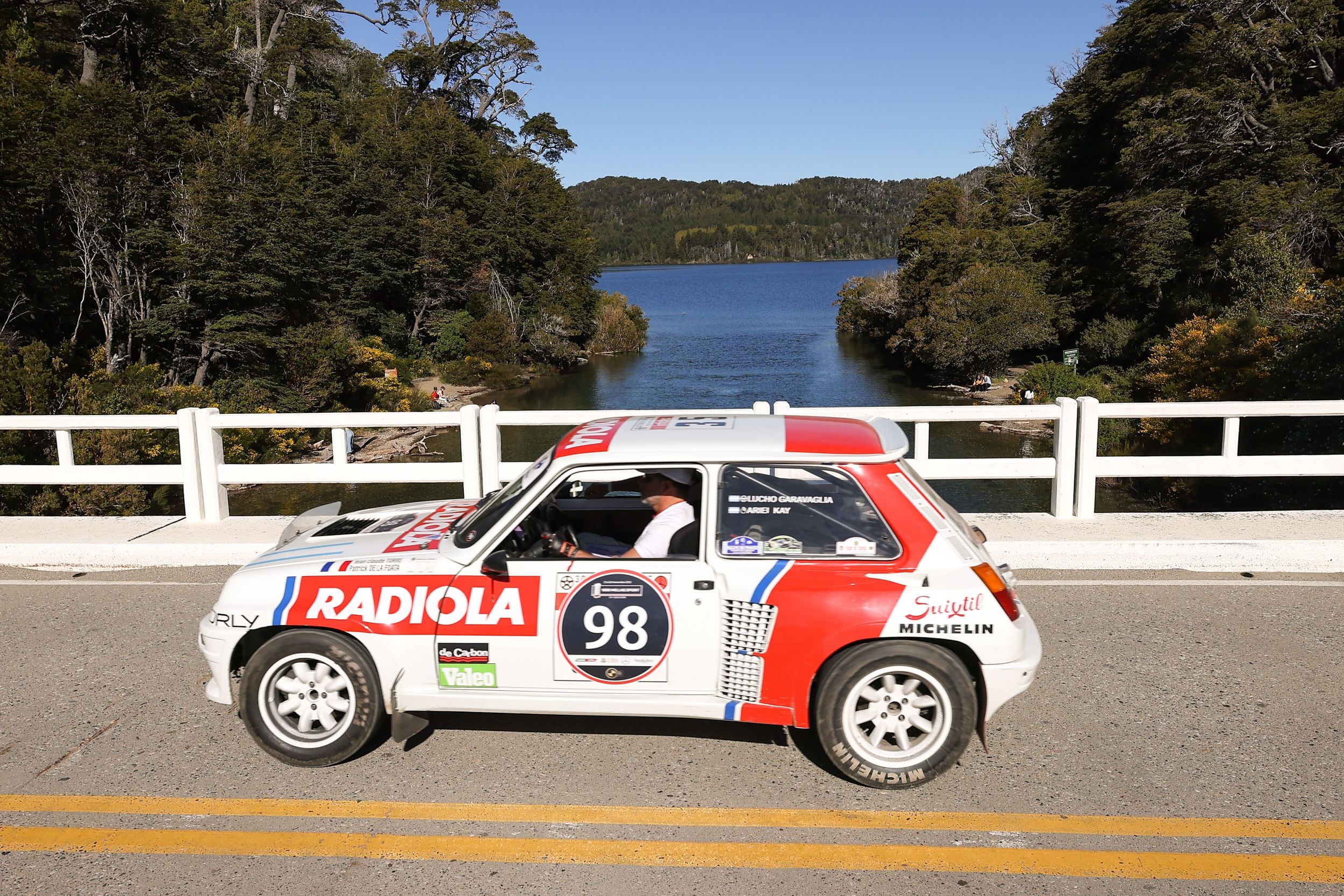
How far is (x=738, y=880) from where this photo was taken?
407 cm

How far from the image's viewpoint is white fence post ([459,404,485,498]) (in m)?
9.28

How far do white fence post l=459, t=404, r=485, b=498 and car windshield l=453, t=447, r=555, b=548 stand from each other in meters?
3.88

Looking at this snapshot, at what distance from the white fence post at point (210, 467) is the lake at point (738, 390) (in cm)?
1034

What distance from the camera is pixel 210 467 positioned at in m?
9.77

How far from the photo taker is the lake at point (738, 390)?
1385 inches

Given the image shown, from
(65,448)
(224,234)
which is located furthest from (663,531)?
(224,234)

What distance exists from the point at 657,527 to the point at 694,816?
1.36 meters

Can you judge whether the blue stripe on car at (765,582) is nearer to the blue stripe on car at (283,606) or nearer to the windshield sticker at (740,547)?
the windshield sticker at (740,547)

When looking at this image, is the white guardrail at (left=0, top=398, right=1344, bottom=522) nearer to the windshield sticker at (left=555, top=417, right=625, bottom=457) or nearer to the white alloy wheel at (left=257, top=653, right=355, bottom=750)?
the windshield sticker at (left=555, top=417, right=625, bottom=457)

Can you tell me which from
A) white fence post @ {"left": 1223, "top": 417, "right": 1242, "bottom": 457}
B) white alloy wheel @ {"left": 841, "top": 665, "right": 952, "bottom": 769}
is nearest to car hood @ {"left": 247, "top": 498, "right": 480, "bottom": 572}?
white alloy wheel @ {"left": 841, "top": 665, "right": 952, "bottom": 769}

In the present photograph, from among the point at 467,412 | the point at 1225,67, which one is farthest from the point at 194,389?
the point at 1225,67

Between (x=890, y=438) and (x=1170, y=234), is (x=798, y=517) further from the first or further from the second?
(x=1170, y=234)

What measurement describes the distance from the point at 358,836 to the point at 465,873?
590 mm

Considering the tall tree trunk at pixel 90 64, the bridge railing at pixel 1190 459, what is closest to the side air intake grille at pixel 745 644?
the bridge railing at pixel 1190 459
